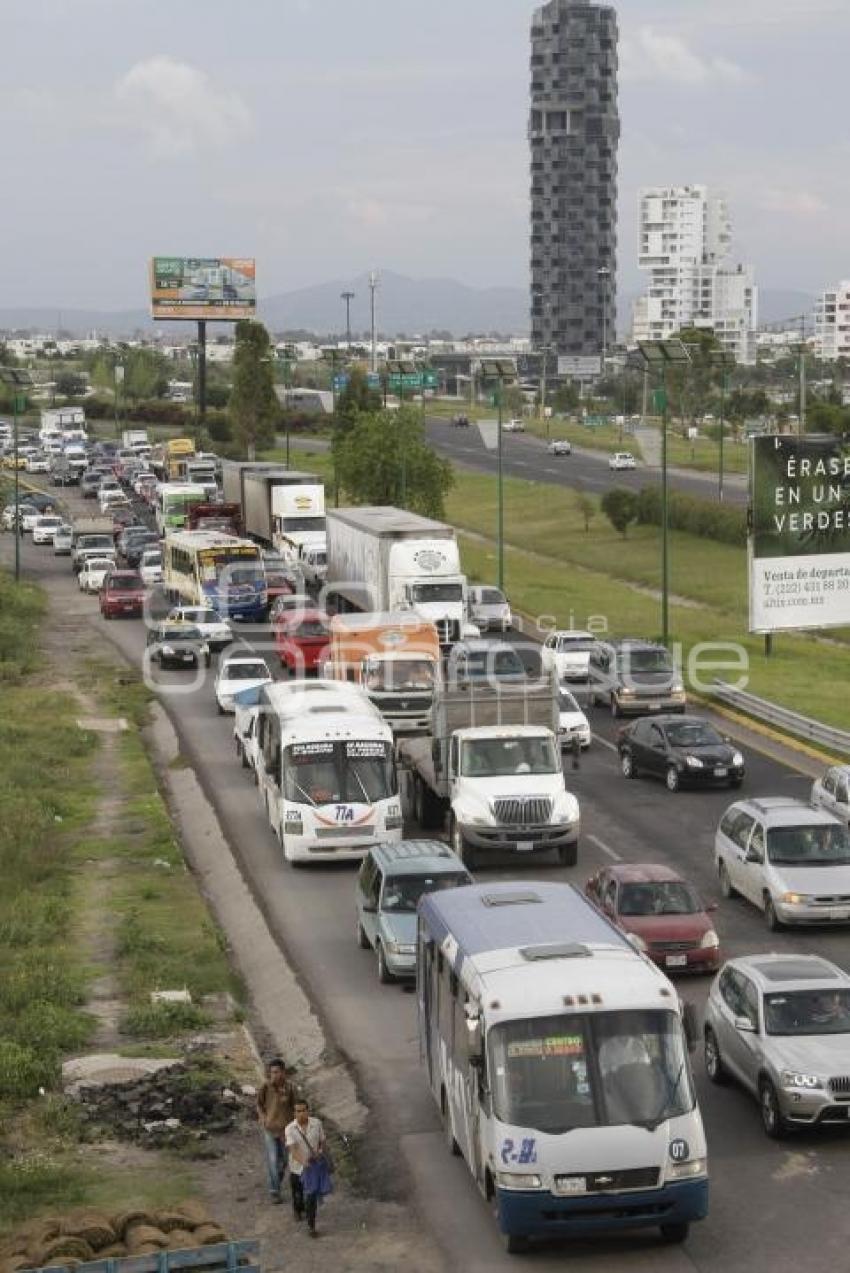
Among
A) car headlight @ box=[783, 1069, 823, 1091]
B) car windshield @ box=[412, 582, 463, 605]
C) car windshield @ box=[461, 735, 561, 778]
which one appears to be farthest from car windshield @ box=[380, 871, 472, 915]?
car windshield @ box=[412, 582, 463, 605]

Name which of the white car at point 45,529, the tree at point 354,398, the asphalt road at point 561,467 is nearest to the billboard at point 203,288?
the asphalt road at point 561,467

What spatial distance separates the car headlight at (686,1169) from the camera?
1689cm

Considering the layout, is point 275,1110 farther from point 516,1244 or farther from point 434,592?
point 434,592

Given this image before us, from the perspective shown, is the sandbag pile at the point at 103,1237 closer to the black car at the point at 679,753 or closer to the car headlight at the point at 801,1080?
the car headlight at the point at 801,1080

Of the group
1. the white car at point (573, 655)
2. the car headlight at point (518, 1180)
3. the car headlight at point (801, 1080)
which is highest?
the car headlight at point (518, 1180)

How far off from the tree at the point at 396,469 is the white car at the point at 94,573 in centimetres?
1493

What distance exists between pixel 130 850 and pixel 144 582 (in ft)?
133

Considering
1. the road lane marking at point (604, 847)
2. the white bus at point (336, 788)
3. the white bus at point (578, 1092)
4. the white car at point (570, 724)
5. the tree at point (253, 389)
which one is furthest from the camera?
the tree at point (253, 389)

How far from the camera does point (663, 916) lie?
26.8 m

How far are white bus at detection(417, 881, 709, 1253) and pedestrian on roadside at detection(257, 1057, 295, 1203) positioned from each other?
156cm

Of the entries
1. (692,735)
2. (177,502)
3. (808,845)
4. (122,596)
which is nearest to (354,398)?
(177,502)

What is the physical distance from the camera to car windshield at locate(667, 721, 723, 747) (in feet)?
133

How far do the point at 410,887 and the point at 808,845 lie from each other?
19.9 feet

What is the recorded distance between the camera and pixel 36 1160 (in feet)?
65.1
